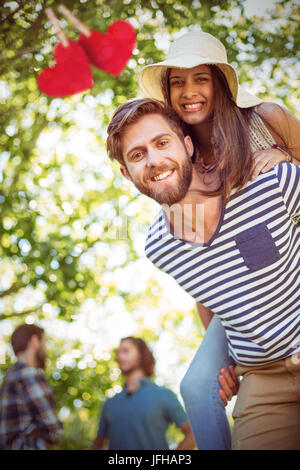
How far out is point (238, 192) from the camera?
2.13 metres

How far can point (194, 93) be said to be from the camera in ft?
8.21

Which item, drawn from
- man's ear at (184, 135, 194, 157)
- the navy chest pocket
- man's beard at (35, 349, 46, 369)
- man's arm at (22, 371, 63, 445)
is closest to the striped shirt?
the navy chest pocket

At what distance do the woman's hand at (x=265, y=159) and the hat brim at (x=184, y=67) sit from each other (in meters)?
0.31

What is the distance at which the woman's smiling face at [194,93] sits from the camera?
2504 millimetres

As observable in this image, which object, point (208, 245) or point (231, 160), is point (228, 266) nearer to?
point (208, 245)

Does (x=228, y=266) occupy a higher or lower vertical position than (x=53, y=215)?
higher

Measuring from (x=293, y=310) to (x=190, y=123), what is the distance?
0.99m

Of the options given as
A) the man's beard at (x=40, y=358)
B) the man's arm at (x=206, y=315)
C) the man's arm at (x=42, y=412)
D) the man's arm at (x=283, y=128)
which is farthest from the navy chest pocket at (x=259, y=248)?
the man's beard at (x=40, y=358)

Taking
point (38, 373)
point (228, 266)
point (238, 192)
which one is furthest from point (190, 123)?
point (38, 373)

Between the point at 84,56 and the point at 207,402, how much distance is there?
5.54ft

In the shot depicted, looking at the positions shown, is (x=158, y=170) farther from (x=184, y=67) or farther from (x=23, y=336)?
(x=23, y=336)

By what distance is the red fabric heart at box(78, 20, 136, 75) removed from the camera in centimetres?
125

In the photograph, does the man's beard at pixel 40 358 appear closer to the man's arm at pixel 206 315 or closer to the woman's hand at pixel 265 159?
the man's arm at pixel 206 315

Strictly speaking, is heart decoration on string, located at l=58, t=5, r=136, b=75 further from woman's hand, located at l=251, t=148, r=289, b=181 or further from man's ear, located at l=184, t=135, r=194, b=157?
man's ear, located at l=184, t=135, r=194, b=157
